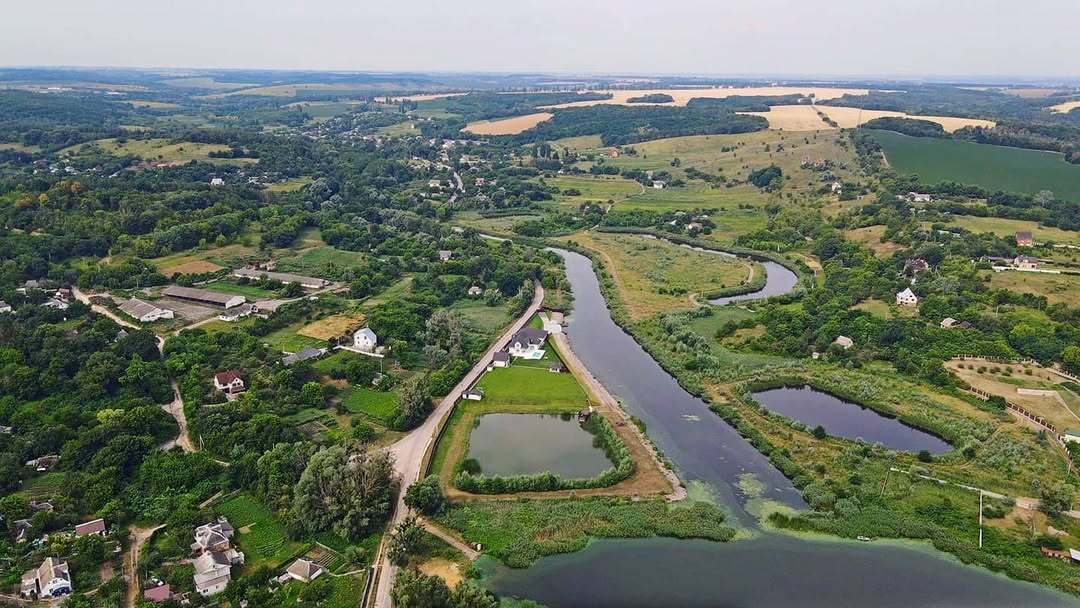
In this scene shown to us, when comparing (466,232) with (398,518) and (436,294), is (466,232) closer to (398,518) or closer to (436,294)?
(436,294)

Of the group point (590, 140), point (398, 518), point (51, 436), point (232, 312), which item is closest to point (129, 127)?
point (590, 140)

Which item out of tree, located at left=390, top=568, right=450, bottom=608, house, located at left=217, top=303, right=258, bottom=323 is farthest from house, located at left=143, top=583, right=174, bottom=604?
house, located at left=217, top=303, right=258, bottom=323

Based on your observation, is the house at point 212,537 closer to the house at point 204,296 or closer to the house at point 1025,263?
the house at point 204,296

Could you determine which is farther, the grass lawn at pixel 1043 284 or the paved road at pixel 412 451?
the grass lawn at pixel 1043 284

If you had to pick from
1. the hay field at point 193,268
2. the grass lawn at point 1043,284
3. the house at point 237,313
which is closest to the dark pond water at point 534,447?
the house at point 237,313

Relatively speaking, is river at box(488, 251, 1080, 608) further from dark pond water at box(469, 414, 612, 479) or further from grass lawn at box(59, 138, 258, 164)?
grass lawn at box(59, 138, 258, 164)

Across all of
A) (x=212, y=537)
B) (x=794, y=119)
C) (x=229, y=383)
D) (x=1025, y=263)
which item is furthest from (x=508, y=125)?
(x=212, y=537)

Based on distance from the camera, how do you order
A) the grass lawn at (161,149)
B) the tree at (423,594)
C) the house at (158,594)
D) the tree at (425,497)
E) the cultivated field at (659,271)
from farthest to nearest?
the grass lawn at (161,149)
the cultivated field at (659,271)
the tree at (425,497)
the house at (158,594)
the tree at (423,594)
